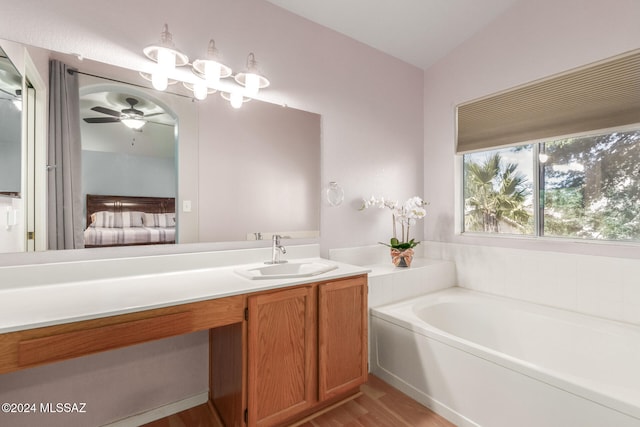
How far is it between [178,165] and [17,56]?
2.60 feet

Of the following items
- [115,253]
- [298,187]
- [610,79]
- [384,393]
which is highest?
[610,79]

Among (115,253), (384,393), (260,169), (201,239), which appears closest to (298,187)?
(260,169)

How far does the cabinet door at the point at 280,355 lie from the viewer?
4.70ft

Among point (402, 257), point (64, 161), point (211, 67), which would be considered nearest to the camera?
point (64, 161)

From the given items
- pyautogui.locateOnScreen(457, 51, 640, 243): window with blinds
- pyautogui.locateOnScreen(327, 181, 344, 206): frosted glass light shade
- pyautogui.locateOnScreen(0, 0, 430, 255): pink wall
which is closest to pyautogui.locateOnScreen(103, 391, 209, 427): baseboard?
pyautogui.locateOnScreen(0, 0, 430, 255): pink wall

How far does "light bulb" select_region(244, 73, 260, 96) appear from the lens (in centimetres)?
195

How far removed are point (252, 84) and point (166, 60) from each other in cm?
51

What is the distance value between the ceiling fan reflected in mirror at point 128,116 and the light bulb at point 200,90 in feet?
0.88

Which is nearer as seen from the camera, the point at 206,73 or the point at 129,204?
the point at 129,204

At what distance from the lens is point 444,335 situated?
176 cm

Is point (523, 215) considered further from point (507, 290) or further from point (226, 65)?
point (226, 65)

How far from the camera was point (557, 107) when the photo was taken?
7.43 feet

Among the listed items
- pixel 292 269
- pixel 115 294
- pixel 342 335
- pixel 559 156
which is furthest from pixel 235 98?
pixel 559 156

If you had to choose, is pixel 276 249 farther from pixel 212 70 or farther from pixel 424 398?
pixel 424 398
